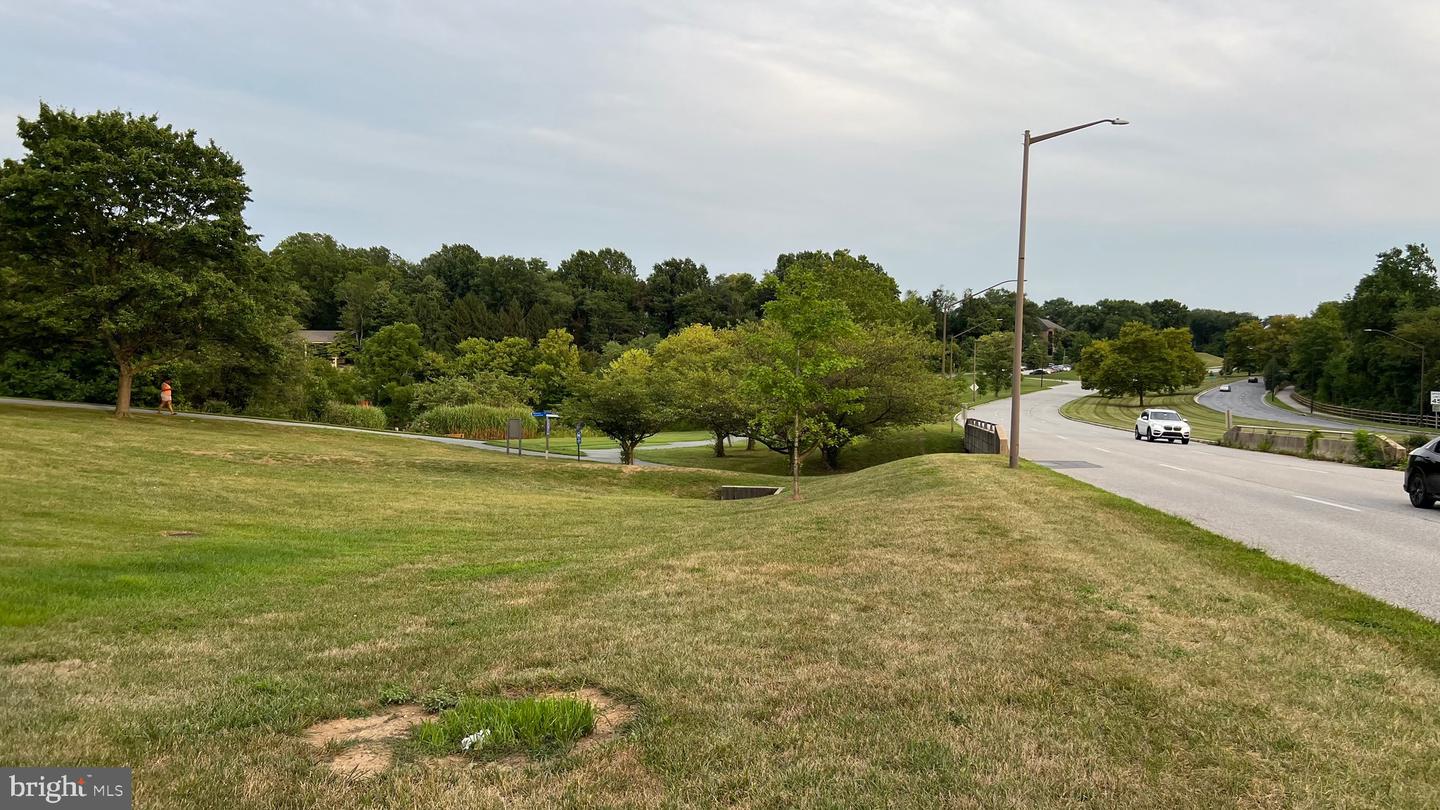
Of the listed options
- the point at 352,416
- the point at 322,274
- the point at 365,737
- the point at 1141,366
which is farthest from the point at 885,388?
the point at 322,274

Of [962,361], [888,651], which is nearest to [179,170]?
[888,651]

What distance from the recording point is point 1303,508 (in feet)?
49.3

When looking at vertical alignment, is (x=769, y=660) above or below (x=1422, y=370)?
below

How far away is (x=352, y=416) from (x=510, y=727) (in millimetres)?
55010

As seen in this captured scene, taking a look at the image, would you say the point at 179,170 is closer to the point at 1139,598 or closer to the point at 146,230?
the point at 146,230

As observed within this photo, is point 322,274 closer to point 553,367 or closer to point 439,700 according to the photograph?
Answer: point 553,367

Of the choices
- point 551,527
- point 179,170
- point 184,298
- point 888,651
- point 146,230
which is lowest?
point 551,527

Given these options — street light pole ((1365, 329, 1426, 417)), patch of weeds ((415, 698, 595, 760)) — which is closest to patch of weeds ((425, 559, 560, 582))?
patch of weeds ((415, 698, 595, 760))

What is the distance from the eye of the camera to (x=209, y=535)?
1331 centimetres

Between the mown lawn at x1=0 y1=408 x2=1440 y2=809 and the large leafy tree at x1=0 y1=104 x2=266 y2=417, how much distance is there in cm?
1987

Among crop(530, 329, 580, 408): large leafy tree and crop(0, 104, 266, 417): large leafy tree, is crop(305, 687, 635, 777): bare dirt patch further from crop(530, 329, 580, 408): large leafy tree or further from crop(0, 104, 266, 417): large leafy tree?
crop(530, 329, 580, 408): large leafy tree

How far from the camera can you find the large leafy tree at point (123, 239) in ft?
95.0

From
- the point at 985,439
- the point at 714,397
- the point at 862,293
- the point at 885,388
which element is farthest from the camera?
the point at 862,293

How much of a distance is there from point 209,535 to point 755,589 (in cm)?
1036
